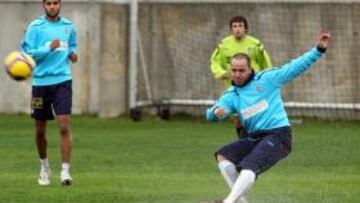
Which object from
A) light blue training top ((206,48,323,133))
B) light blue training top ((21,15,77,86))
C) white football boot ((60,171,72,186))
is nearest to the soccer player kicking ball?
light blue training top ((206,48,323,133))

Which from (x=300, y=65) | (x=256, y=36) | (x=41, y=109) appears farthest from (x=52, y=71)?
(x=256, y=36)

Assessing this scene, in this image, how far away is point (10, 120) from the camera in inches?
876

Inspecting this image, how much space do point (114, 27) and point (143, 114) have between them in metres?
1.67

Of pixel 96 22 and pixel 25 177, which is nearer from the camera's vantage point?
pixel 25 177

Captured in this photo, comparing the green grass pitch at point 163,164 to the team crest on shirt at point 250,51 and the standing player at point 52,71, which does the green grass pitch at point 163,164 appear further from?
the team crest on shirt at point 250,51

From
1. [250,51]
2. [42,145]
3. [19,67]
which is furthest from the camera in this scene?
[250,51]

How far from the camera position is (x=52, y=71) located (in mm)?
13523

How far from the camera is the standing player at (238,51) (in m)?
15.9

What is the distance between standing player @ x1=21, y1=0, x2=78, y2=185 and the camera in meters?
13.4

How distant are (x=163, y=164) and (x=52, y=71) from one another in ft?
8.35

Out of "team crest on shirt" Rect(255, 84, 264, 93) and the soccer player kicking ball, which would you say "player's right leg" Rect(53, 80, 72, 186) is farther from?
"team crest on shirt" Rect(255, 84, 264, 93)

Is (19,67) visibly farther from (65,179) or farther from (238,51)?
(238,51)

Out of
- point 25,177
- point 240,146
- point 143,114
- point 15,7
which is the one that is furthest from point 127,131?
point 240,146

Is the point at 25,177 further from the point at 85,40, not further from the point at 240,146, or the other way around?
the point at 85,40
